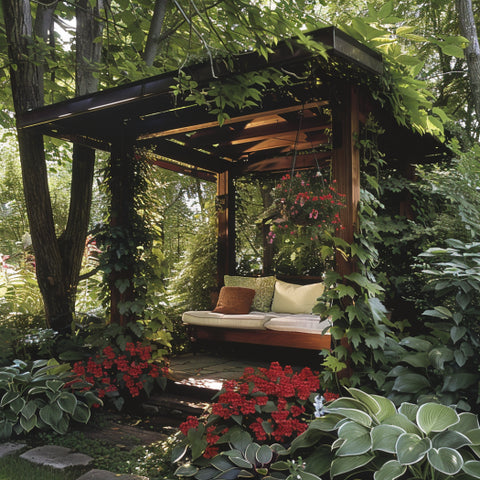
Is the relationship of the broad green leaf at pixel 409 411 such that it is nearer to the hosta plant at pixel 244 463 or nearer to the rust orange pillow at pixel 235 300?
the hosta plant at pixel 244 463

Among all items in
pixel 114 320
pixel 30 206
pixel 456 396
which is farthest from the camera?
pixel 30 206

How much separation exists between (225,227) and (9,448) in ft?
13.4

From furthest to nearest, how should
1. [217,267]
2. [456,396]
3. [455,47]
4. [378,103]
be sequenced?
1. [217,267]
2. [378,103]
3. [455,47]
4. [456,396]

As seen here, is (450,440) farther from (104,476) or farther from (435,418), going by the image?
(104,476)

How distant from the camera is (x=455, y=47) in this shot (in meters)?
3.06

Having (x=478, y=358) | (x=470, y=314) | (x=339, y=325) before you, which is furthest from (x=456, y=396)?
(x=339, y=325)

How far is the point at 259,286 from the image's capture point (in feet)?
20.7

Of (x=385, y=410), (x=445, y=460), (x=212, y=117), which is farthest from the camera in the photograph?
(x=212, y=117)

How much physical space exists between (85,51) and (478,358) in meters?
5.12

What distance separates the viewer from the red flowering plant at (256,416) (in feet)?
9.47

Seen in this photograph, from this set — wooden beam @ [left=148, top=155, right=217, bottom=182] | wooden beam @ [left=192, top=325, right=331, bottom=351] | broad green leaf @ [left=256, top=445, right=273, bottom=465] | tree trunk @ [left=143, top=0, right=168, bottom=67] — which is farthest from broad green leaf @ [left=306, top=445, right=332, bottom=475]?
tree trunk @ [left=143, top=0, right=168, bottom=67]

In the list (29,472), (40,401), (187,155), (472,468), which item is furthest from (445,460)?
(187,155)

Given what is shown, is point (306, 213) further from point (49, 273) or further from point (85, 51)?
point (85, 51)

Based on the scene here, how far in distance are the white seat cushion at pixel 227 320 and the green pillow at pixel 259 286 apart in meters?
0.26
